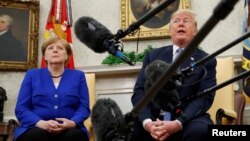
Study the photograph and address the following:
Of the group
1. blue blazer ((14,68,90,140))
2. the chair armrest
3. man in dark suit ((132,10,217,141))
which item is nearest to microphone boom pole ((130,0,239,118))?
man in dark suit ((132,10,217,141))

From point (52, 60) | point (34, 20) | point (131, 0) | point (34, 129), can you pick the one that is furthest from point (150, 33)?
point (34, 129)

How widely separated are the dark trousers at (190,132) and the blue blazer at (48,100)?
50 cm

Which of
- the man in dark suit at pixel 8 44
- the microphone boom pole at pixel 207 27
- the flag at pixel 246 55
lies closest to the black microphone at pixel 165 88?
the microphone boom pole at pixel 207 27

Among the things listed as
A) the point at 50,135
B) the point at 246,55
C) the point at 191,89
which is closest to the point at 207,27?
the point at 191,89

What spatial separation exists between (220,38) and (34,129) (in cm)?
313

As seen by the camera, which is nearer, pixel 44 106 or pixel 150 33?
pixel 44 106

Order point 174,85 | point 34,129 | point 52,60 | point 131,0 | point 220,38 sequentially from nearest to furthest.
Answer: point 174,85 < point 34,129 < point 52,60 < point 220,38 < point 131,0

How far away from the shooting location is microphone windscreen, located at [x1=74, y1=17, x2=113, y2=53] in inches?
51.0

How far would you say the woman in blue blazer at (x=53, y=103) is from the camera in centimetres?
286

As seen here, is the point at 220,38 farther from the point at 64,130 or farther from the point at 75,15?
the point at 64,130

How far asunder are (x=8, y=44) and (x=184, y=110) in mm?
3829

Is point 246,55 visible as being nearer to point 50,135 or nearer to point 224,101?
point 224,101

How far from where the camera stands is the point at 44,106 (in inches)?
118

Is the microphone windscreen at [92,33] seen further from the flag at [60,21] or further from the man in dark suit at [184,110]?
the flag at [60,21]
